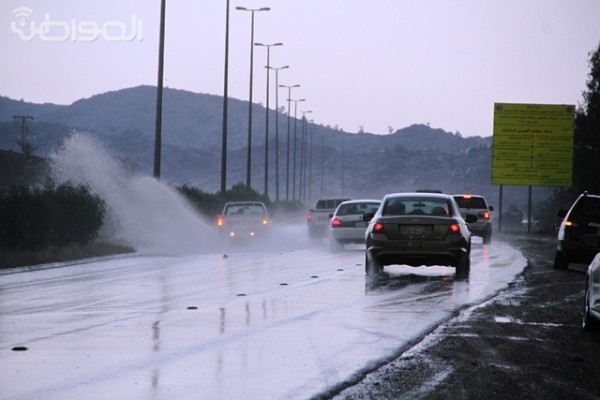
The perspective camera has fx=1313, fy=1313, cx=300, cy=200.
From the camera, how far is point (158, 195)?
52875 mm

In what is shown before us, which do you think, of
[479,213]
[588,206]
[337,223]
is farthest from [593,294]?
[479,213]

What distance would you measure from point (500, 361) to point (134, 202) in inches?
1557

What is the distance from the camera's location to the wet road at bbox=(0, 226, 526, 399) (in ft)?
34.6

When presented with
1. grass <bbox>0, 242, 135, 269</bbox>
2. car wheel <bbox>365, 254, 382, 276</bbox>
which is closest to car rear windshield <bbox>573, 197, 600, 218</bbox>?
car wheel <bbox>365, 254, 382, 276</bbox>

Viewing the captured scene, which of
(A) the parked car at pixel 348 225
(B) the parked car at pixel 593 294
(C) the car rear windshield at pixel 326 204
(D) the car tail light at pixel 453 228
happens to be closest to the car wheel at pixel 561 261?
(D) the car tail light at pixel 453 228

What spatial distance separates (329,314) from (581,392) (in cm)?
688

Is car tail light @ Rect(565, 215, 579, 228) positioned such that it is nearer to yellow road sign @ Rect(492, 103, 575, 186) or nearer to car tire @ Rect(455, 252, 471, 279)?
car tire @ Rect(455, 252, 471, 279)

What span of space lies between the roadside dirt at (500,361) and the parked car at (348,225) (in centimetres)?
2016

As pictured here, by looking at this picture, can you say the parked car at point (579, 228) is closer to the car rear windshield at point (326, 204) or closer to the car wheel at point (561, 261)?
the car wheel at point (561, 261)

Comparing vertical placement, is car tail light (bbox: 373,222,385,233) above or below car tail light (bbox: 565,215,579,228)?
below

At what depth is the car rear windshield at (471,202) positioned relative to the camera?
49000mm

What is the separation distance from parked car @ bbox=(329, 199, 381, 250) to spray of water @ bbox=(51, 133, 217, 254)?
22.6 ft

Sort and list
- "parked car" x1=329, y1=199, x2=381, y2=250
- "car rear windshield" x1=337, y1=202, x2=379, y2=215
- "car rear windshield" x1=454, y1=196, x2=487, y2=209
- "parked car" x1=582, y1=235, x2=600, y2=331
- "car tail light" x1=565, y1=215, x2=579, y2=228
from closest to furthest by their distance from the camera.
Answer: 1. "parked car" x1=582, y1=235, x2=600, y2=331
2. "car tail light" x1=565, y1=215, x2=579, y2=228
3. "parked car" x1=329, y1=199, x2=381, y2=250
4. "car rear windshield" x1=337, y1=202, x2=379, y2=215
5. "car rear windshield" x1=454, y1=196, x2=487, y2=209

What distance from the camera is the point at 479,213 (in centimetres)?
4806
